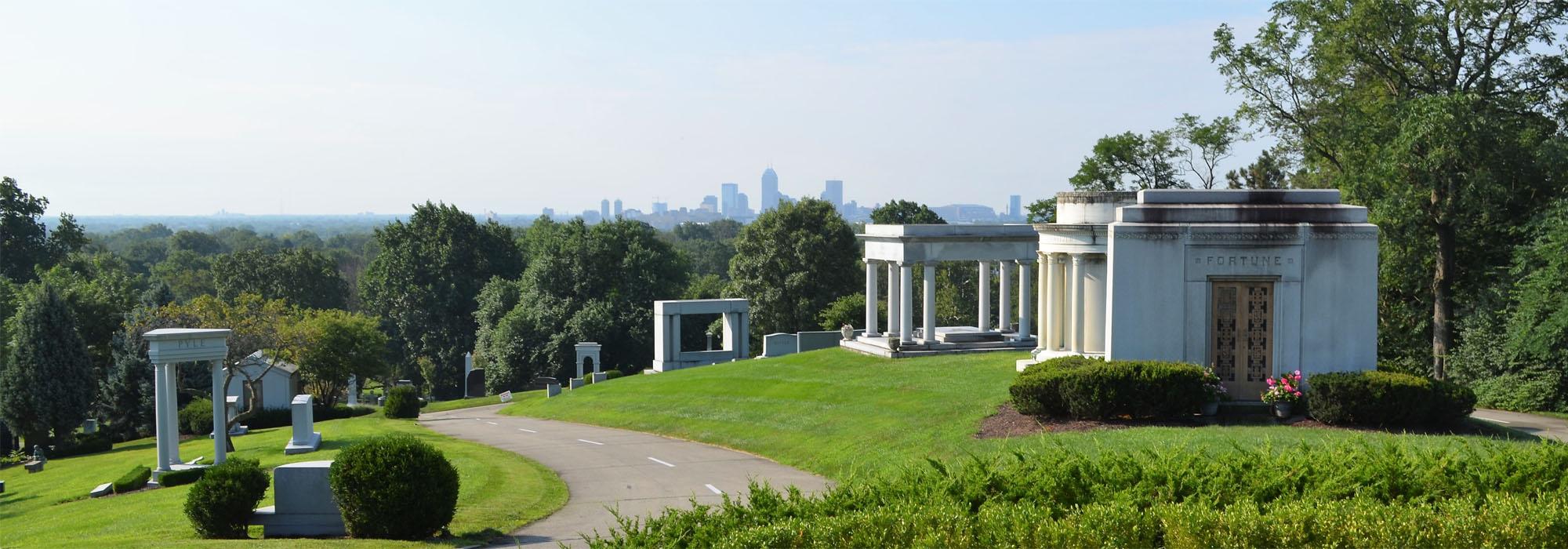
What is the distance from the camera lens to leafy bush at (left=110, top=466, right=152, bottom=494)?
1013 inches

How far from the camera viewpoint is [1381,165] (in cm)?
3397

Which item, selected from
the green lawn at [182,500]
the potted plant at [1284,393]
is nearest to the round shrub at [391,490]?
the green lawn at [182,500]

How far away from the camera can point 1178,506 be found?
12.5 m

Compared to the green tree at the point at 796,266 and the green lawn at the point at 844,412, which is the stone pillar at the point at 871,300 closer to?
the green lawn at the point at 844,412

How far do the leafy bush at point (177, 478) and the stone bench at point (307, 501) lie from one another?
348 inches

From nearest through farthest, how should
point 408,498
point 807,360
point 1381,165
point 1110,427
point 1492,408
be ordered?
point 408,498, point 1110,427, point 1492,408, point 1381,165, point 807,360

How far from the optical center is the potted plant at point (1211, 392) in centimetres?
2338

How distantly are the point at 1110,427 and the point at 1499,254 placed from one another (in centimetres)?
1956

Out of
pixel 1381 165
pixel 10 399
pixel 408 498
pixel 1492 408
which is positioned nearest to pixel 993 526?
pixel 408 498

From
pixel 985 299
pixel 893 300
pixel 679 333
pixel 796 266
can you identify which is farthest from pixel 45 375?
pixel 796 266

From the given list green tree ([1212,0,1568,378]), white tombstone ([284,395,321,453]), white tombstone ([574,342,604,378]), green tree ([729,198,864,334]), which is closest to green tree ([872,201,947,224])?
green tree ([729,198,864,334])

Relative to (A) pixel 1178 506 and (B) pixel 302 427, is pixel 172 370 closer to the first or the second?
(B) pixel 302 427

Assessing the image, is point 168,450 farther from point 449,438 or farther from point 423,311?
point 423,311

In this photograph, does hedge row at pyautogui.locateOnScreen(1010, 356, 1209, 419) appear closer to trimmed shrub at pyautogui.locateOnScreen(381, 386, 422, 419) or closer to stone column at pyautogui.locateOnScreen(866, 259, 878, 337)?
stone column at pyautogui.locateOnScreen(866, 259, 878, 337)
